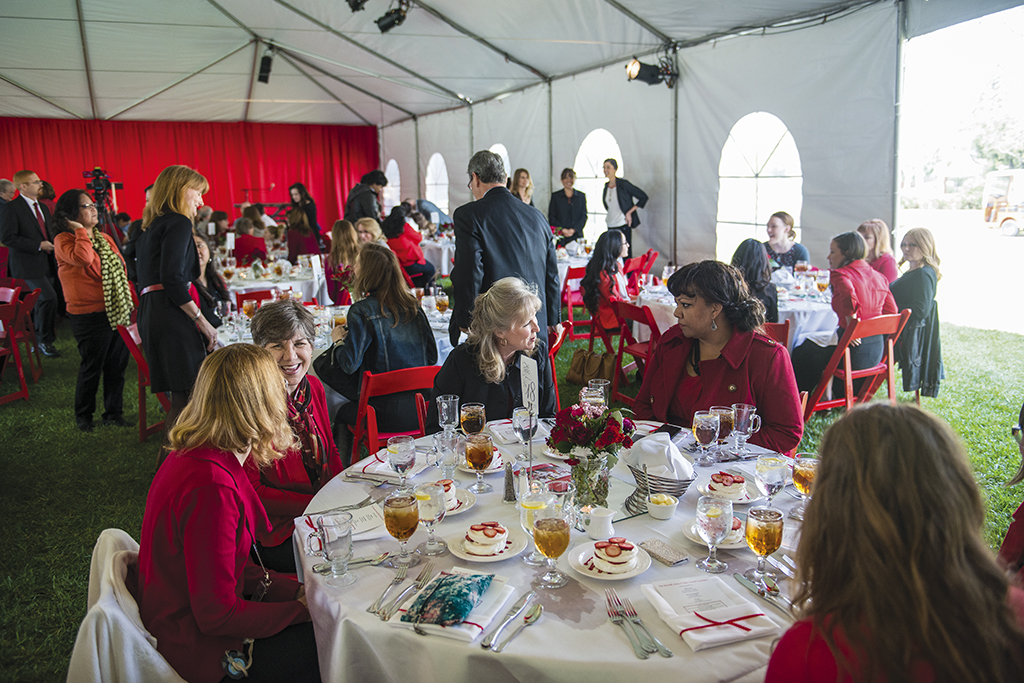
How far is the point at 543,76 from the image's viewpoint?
1035 cm

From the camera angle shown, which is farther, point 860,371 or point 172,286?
point 860,371

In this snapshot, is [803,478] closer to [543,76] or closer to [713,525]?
[713,525]

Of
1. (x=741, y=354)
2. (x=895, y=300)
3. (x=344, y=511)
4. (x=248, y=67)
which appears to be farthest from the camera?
(x=248, y=67)

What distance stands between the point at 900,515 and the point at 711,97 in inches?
287

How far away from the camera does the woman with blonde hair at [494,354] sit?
8.46ft

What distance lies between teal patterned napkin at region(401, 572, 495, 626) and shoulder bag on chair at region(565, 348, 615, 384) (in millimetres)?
3456

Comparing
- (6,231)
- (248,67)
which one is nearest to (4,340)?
(6,231)

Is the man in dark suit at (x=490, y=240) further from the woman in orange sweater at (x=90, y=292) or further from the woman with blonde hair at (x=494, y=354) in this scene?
the woman in orange sweater at (x=90, y=292)

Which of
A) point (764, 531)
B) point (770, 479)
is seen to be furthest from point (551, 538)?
point (770, 479)

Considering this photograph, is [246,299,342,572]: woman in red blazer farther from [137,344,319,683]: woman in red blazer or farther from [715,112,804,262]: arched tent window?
[715,112,804,262]: arched tent window

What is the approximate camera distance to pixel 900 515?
37.1 inches

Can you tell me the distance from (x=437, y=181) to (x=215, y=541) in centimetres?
1510

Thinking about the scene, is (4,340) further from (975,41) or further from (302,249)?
(975,41)

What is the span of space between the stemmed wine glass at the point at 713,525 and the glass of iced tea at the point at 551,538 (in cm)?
29
